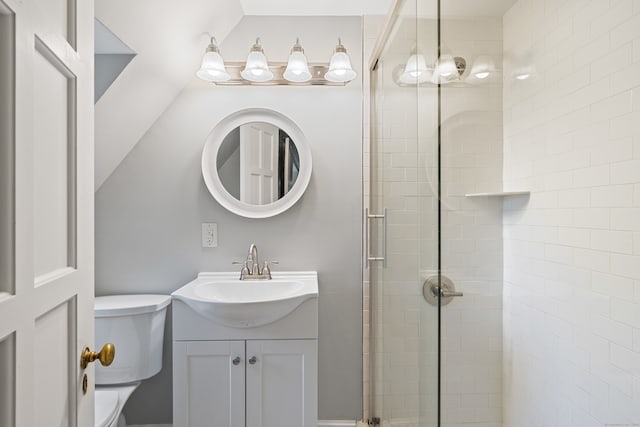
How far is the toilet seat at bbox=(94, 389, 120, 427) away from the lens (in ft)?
4.54

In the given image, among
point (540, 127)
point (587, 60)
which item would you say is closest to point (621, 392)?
point (540, 127)

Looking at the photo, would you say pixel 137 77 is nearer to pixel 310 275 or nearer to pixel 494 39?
pixel 310 275

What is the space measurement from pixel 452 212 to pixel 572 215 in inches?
11.9

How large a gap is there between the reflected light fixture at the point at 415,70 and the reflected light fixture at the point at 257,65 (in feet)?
2.59

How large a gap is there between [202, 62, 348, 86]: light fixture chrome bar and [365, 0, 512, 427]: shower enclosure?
680mm

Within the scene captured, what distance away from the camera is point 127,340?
170 cm

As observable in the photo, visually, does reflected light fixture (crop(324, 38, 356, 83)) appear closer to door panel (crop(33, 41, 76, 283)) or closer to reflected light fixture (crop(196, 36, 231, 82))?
reflected light fixture (crop(196, 36, 231, 82))

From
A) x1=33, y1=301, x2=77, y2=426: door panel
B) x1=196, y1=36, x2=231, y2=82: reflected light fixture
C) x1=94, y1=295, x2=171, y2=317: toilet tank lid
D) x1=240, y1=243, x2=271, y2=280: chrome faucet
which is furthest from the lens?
x1=240, y1=243, x2=271, y2=280: chrome faucet

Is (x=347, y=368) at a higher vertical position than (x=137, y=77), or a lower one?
lower

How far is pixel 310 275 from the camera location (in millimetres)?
1960

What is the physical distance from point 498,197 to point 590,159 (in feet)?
0.78

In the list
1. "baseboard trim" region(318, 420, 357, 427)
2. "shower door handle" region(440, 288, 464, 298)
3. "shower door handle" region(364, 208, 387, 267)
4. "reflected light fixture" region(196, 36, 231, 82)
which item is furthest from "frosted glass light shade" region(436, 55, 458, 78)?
"baseboard trim" region(318, 420, 357, 427)

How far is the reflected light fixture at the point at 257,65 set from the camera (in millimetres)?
1816

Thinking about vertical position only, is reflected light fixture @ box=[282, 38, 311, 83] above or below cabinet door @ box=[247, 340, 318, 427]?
above
